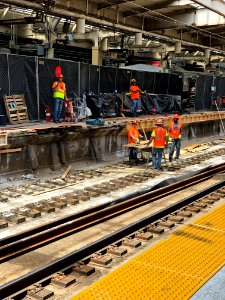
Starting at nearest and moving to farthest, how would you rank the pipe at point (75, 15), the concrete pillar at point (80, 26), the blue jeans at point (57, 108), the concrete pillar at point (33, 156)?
1. the concrete pillar at point (33, 156)
2. the pipe at point (75, 15)
3. the blue jeans at point (57, 108)
4. the concrete pillar at point (80, 26)

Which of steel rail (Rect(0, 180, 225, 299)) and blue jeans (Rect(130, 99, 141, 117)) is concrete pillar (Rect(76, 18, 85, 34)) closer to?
blue jeans (Rect(130, 99, 141, 117))

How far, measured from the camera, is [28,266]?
705 centimetres

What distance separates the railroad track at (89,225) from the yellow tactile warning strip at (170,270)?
0.76 meters

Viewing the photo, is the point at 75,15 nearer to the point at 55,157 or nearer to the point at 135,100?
the point at 135,100

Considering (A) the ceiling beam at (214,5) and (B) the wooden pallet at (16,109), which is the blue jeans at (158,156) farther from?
(A) the ceiling beam at (214,5)

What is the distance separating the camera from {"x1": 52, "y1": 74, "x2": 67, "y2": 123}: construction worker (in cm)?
1822

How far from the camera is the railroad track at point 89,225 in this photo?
589cm

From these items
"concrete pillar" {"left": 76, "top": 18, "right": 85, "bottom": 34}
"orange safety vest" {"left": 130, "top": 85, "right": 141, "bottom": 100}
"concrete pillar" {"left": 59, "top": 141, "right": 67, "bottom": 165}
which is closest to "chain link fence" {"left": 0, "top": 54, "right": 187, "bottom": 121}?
"orange safety vest" {"left": 130, "top": 85, "right": 141, "bottom": 100}

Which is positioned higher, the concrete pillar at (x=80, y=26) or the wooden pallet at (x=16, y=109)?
the concrete pillar at (x=80, y=26)

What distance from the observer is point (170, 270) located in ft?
20.4

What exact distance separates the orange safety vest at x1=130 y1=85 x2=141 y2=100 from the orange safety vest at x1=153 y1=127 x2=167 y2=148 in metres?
6.51

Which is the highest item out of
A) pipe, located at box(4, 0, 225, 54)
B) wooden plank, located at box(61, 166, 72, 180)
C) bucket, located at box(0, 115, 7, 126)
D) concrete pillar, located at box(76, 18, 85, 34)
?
pipe, located at box(4, 0, 225, 54)

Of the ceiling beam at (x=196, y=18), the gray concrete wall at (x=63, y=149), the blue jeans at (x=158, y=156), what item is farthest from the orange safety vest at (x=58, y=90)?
the ceiling beam at (x=196, y=18)

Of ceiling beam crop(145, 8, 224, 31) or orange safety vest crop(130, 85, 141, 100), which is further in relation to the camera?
ceiling beam crop(145, 8, 224, 31)
